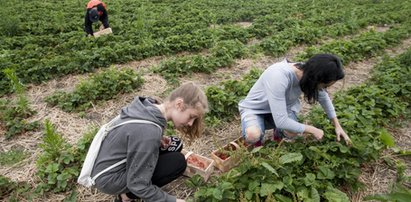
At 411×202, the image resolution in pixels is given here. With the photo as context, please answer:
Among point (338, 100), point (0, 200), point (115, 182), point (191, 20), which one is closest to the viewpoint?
point (115, 182)

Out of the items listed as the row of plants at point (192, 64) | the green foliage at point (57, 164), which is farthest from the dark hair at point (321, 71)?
the row of plants at point (192, 64)

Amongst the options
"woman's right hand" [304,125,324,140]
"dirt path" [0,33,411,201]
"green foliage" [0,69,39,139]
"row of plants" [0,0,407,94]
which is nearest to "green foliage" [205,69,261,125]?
"dirt path" [0,33,411,201]

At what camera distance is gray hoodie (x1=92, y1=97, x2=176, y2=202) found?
2.21 metres

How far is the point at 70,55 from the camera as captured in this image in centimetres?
607

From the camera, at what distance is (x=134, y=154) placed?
2.22 m

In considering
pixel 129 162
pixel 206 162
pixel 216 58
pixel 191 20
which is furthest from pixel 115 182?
pixel 191 20

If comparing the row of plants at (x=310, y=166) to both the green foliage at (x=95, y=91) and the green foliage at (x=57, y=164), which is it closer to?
the green foliage at (x=57, y=164)

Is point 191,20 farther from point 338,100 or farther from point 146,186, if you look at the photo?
point 146,186

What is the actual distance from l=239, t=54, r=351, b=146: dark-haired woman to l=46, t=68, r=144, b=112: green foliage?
2191mm

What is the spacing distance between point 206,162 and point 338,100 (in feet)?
6.98

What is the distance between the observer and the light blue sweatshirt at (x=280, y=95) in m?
3.00

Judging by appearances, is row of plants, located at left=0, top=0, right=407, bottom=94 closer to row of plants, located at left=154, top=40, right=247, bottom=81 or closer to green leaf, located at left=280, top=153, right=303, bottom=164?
row of plants, located at left=154, top=40, right=247, bottom=81

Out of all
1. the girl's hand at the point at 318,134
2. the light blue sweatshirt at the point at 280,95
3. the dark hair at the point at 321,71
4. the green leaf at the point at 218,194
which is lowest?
the green leaf at the point at 218,194

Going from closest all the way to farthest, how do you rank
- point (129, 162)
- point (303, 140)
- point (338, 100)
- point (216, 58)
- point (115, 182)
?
point (129, 162), point (115, 182), point (303, 140), point (338, 100), point (216, 58)
